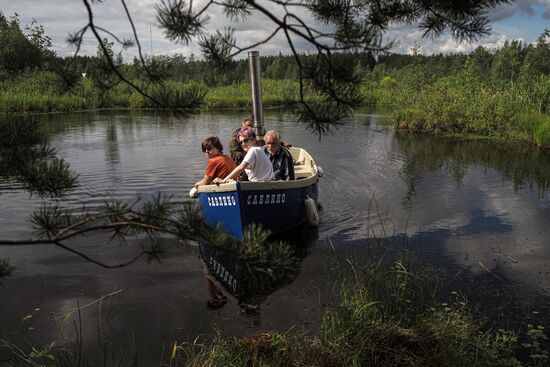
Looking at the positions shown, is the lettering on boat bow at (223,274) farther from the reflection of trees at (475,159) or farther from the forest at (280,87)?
the reflection of trees at (475,159)

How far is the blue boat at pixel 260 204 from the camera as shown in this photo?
651 centimetres

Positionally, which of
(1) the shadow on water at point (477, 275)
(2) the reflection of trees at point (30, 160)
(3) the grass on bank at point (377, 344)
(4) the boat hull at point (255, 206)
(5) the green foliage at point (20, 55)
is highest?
(5) the green foliage at point (20, 55)

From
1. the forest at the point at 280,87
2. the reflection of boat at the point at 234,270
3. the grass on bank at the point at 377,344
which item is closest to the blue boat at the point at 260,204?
the reflection of boat at the point at 234,270

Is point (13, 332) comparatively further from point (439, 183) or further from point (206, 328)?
point (439, 183)

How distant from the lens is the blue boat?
651 cm

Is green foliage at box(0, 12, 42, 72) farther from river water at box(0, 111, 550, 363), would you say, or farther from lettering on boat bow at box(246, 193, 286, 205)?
lettering on boat bow at box(246, 193, 286, 205)

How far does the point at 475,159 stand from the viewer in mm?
15141

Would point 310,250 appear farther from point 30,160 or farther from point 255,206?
point 30,160

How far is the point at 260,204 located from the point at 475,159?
10698 mm

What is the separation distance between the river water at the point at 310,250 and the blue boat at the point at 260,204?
1.82 feet

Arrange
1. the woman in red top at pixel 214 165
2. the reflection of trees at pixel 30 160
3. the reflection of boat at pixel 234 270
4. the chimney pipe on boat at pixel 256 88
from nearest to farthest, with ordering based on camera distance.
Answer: the reflection of trees at pixel 30 160
the reflection of boat at pixel 234 270
the woman in red top at pixel 214 165
the chimney pipe on boat at pixel 256 88

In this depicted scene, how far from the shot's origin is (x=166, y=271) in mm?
6453

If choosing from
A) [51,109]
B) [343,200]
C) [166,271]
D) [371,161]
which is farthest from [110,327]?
[51,109]

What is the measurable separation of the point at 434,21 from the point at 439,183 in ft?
32.3
